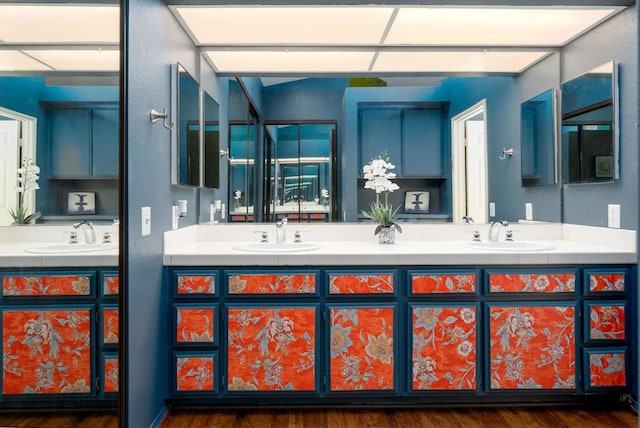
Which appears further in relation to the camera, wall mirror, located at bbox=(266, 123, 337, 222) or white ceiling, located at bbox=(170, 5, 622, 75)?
wall mirror, located at bbox=(266, 123, 337, 222)

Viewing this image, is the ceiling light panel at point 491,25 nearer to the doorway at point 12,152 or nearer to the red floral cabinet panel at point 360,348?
the red floral cabinet panel at point 360,348

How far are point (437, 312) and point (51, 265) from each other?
154cm

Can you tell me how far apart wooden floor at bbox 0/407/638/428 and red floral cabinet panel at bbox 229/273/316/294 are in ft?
1.91

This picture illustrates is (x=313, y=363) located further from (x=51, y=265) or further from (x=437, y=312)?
(x=51, y=265)

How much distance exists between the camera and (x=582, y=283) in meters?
1.96

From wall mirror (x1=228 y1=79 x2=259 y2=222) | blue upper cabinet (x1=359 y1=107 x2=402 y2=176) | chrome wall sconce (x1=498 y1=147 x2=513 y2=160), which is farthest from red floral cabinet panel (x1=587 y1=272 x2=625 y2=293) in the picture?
wall mirror (x1=228 y1=79 x2=259 y2=222)

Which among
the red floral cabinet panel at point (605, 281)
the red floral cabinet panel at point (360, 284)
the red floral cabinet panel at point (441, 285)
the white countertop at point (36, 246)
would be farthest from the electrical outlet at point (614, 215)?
the white countertop at point (36, 246)

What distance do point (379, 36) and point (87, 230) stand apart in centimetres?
177

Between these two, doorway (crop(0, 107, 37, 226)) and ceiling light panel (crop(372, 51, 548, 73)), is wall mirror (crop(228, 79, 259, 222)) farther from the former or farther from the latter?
doorway (crop(0, 107, 37, 226))

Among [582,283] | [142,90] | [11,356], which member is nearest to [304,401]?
[11,356]

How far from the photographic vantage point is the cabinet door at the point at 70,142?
122cm

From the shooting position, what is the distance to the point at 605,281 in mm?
1957

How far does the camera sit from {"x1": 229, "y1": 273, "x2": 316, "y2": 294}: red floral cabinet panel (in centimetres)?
192

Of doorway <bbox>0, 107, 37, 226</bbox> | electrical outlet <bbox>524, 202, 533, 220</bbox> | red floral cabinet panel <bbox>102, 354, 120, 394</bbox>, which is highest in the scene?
doorway <bbox>0, 107, 37, 226</bbox>
